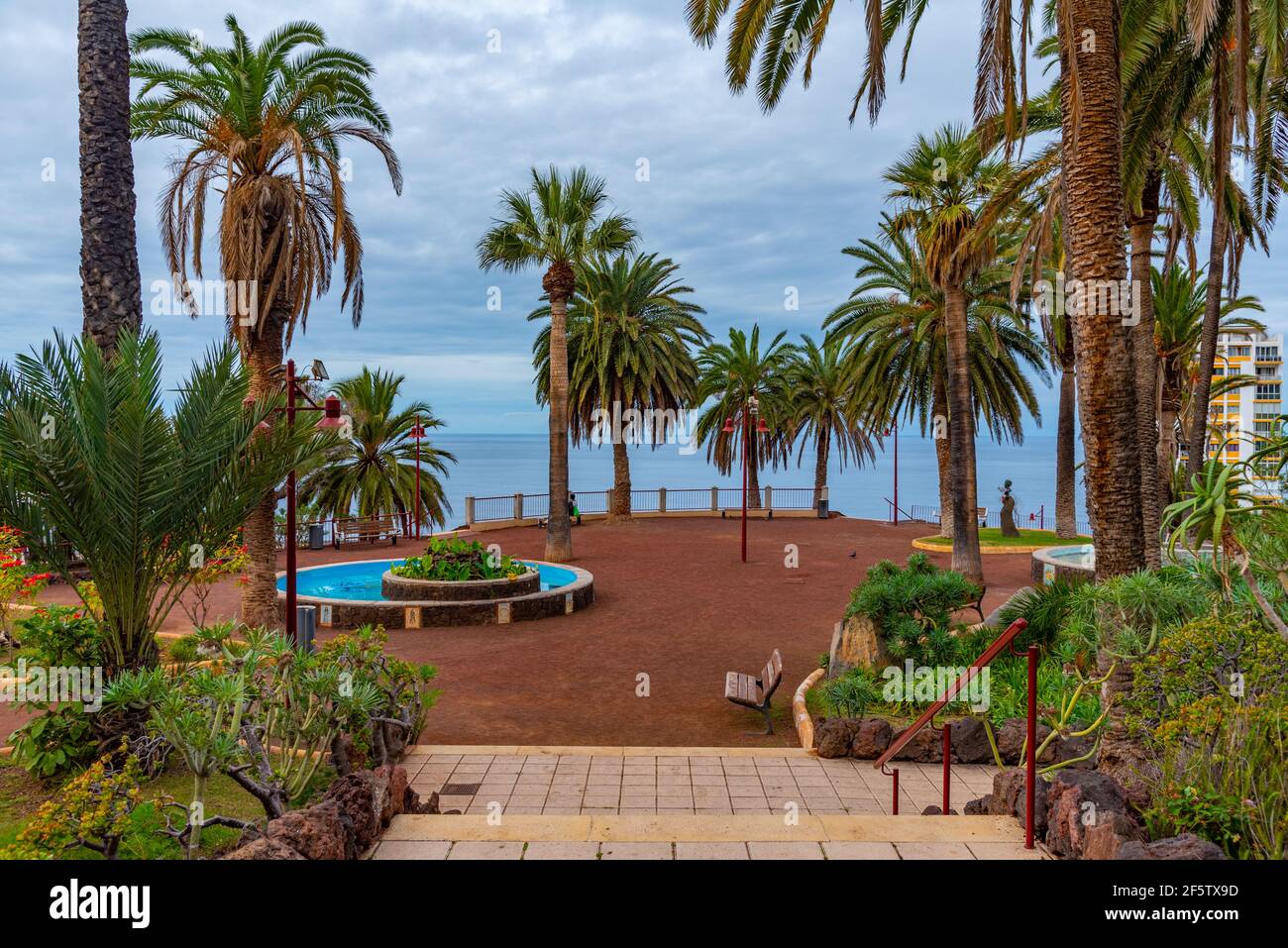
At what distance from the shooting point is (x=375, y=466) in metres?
33.8

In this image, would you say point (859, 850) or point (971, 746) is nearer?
point (859, 850)

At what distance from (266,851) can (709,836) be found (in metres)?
2.78

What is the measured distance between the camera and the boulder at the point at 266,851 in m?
4.45

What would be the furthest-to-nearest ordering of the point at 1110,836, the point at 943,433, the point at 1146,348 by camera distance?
the point at 943,433, the point at 1146,348, the point at 1110,836

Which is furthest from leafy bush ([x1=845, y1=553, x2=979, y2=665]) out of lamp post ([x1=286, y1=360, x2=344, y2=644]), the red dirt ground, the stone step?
lamp post ([x1=286, y1=360, x2=344, y2=644])

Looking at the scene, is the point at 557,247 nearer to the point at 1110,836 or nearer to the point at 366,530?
the point at 366,530

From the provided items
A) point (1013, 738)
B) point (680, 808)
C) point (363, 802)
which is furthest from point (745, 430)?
point (363, 802)

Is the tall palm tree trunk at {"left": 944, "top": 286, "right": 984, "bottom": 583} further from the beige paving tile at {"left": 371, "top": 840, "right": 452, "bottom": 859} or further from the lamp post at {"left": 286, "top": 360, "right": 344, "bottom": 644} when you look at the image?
the beige paving tile at {"left": 371, "top": 840, "right": 452, "bottom": 859}

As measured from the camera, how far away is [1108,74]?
878 cm

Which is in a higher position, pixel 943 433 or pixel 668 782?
pixel 943 433

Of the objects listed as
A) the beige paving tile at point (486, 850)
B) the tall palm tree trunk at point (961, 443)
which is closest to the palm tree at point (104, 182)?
the beige paving tile at point (486, 850)

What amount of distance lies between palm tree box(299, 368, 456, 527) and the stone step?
28.1 meters

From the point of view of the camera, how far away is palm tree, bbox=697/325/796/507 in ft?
132

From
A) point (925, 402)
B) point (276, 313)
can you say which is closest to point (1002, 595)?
point (925, 402)
